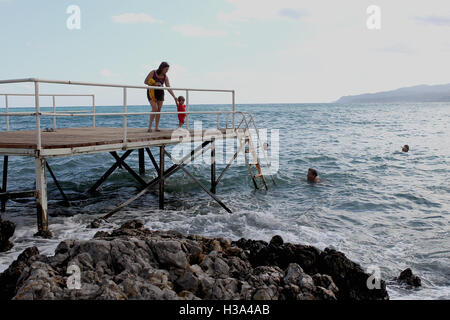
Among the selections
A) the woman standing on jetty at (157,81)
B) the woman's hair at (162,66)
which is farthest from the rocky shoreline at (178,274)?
the woman's hair at (162,66)

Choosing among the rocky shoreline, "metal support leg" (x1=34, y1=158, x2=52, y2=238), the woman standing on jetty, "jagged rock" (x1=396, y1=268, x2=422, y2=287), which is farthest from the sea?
the woman standing on jetty

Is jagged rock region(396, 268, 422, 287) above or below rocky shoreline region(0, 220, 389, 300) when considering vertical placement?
below

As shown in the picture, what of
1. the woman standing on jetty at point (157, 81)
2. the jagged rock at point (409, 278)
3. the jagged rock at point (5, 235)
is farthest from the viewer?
the woman standing on jetty at point (157, 81)

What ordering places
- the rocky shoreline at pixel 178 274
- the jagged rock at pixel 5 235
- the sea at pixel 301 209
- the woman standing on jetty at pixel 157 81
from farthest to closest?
the woman standing on jetty at pixel 157 81
the sea at pixel 301 209
the jagged rock at pixel 5 235
the rocky shoreline at pixel 178 274

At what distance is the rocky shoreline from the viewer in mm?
4371

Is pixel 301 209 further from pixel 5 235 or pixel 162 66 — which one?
pixel 5 235

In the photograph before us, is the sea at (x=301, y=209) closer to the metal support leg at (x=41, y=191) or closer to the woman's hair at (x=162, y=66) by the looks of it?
the metal support leg at (x=41, y=191)

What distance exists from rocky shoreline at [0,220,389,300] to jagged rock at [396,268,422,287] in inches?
43.5

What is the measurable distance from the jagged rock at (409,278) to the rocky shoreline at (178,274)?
Result: 3.63 feet

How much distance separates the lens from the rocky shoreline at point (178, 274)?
437 cm

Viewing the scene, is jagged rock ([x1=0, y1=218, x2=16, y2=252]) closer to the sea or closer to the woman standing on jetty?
the sea

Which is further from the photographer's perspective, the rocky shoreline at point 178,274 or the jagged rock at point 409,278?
the jagged rock at point 409,278

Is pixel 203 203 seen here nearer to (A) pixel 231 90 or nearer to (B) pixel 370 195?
(A) pixel 231 90
